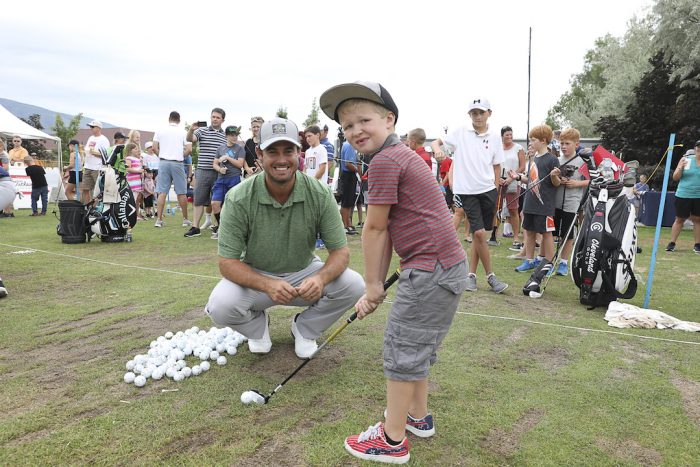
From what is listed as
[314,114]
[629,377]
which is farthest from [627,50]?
[629,377]

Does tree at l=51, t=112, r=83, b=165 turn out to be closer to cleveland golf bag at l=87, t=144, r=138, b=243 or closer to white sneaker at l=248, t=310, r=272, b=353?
cleveland golf bag at l=87, t=144, r=138, b=243

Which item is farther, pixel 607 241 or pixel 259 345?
pixel 607 241

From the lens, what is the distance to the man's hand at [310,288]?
9.59ft

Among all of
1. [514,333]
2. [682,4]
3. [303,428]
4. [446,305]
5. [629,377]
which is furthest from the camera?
[682,4]

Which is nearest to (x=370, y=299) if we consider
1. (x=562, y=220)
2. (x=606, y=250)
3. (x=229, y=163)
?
(x=606, y=250)

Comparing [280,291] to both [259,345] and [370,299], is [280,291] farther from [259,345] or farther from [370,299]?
[370,299]

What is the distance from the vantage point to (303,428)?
7.61 ft

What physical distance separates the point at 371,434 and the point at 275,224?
1375 mm

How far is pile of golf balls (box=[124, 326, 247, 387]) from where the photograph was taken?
2.83 m

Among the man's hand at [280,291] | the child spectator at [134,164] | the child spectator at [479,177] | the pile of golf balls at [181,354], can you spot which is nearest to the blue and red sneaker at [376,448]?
the man's hand at [280,291]

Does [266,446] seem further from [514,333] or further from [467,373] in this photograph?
[514,333]

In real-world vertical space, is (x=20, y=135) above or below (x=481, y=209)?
above

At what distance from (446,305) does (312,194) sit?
4.12 ft

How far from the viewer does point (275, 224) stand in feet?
9.95
